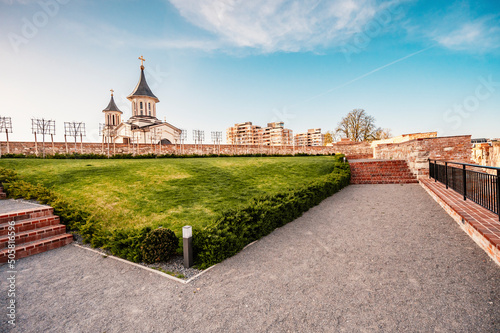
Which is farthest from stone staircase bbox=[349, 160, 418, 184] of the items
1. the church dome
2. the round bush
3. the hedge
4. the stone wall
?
the church dome

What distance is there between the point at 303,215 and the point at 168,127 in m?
42.8

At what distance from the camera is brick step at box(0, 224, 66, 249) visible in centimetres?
571

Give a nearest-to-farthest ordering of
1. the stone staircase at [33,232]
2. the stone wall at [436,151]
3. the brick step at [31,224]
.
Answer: the stone staircase at [33,232] → the brick step at [31,224] → the stone wall at [436,151]

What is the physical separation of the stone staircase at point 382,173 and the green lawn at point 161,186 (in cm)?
169

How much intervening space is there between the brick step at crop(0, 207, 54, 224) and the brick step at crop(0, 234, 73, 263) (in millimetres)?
1062

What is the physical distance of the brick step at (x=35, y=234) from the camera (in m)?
5.71

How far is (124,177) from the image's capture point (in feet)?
35.7

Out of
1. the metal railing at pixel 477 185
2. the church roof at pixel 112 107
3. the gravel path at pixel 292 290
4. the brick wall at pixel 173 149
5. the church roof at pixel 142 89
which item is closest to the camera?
the gravel path at pixel 292 290

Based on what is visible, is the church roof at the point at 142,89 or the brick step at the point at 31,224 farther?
the church roof at the point at 142,89

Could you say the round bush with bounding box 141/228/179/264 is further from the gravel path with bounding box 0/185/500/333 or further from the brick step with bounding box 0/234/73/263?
the brick step with bounding box 0/234/73/263

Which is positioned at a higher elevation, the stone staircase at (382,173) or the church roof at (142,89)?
the church roof at (142,89)

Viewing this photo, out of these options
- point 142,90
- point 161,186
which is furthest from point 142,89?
point 161,186

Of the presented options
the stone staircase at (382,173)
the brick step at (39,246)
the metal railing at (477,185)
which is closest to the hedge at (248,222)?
the brick step at (39,246)

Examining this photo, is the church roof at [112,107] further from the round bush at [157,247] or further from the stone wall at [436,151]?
the stone wall at [436,151]
